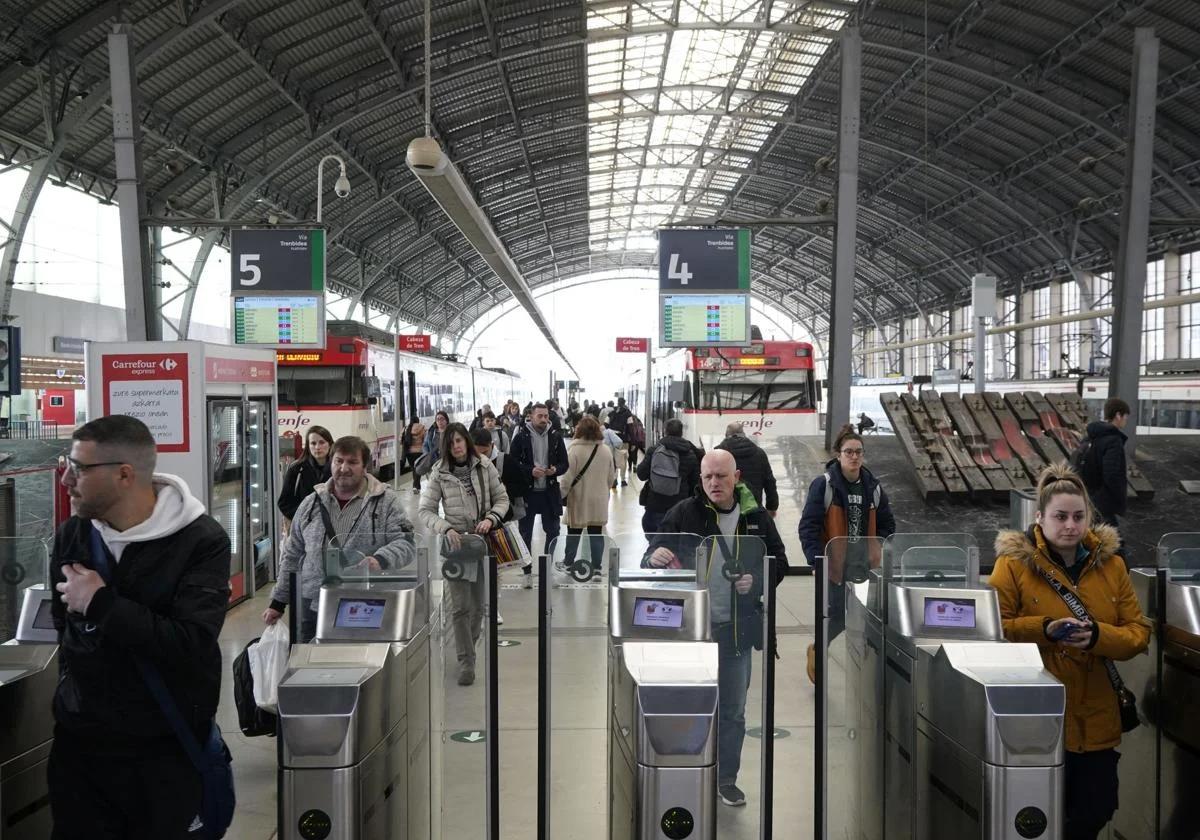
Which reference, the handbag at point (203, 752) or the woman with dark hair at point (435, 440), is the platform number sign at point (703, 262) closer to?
the woman with dark hair at point (435, 440)

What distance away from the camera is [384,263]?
3844 centimetres

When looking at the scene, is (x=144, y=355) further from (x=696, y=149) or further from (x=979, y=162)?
→ (x=696, y=149)

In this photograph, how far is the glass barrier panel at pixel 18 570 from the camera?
3.86 meters

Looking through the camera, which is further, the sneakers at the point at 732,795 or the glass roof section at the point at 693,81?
the glass roof section at the point at 693,81

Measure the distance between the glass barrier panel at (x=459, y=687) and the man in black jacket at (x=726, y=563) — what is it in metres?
0.74

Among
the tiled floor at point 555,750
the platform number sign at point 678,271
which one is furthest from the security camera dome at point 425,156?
the tiled floor at point 555,750

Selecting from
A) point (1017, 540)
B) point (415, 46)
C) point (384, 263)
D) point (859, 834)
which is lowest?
point (859, 834)

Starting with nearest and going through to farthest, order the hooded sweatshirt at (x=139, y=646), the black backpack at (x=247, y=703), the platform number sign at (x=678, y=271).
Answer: the hooded sweatshirt at (x=139, y=646), the black backpack at (x=247, y=703), the platform number sign at (x=678, y=271)

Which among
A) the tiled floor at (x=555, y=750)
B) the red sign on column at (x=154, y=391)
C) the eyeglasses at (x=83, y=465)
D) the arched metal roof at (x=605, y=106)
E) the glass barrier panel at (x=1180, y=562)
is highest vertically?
the arched metal roof at (x=605, y=106)

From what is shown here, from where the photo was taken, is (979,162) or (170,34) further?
(979,162)

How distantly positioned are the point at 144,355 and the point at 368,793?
20.6ft

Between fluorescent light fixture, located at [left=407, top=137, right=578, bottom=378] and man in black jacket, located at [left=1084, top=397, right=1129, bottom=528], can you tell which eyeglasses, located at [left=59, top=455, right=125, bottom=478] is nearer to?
fluorescent light fixture, located at [left=407, top=137, right=578, bottom=378]

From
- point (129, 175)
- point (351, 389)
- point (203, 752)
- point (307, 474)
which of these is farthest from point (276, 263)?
point (203, 752)

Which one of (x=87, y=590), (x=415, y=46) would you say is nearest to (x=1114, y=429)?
(x=87, y=590)
